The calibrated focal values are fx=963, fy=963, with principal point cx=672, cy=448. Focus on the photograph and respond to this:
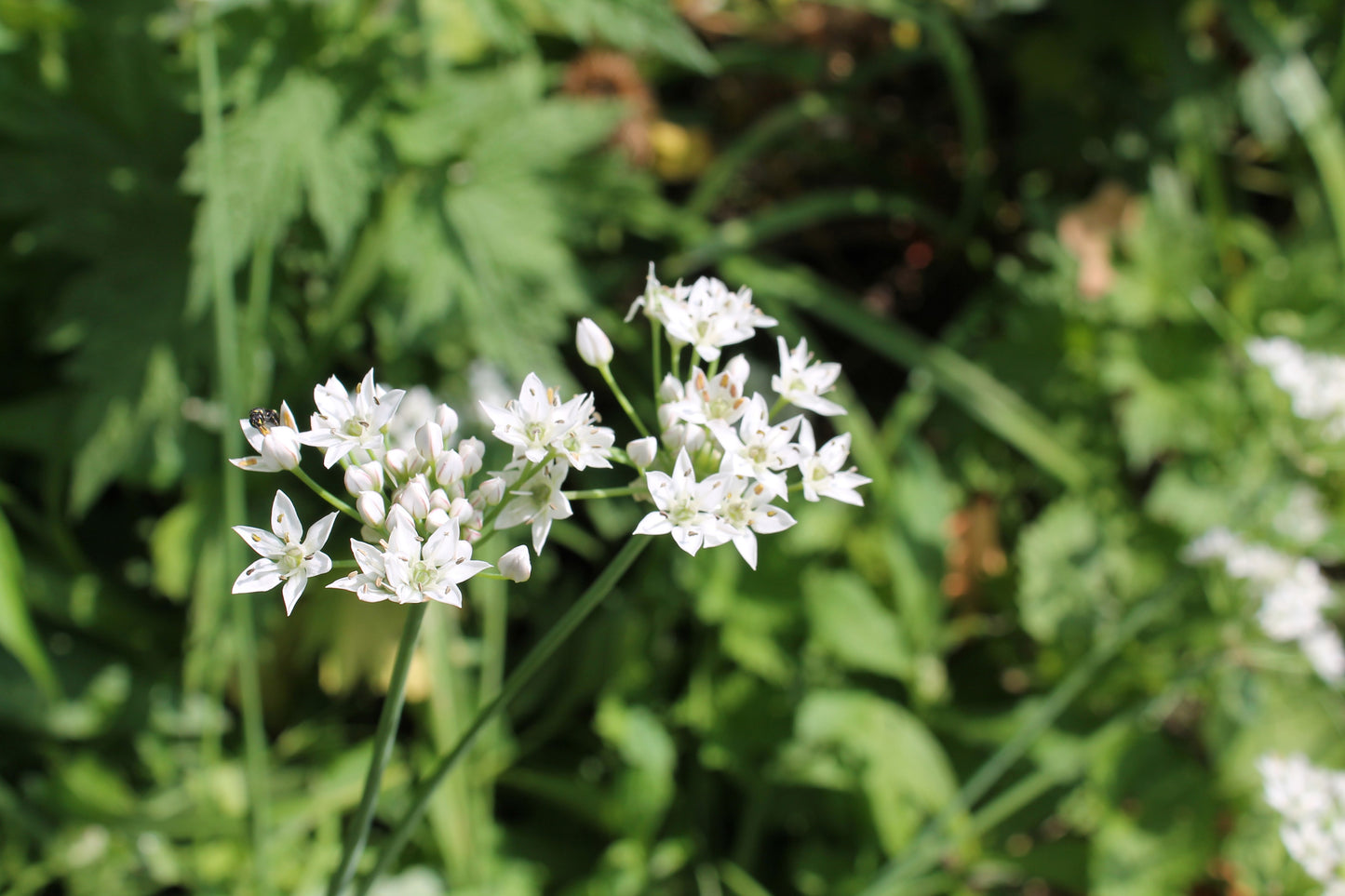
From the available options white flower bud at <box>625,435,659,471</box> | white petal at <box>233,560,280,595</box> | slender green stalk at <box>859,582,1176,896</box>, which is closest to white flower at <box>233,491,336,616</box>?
white petal at <box>233,560,280,595</box>

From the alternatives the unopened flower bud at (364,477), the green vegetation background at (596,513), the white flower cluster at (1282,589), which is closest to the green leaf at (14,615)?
the green vegetation background at (596,513)

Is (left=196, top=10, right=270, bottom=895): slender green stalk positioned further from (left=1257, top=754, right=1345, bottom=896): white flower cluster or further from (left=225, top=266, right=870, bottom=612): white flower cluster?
(left=1257, top=754, right=1345, bottom=896): white flower cluster

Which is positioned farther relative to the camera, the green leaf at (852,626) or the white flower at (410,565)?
the green leaf at (852,626)

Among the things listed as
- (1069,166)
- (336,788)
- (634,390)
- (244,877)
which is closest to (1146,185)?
(1069,166)

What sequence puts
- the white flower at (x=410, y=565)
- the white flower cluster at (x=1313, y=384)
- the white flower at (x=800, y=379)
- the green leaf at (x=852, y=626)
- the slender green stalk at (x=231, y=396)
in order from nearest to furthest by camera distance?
1. the white flower at (x=410, y=565)
2. the white flower at (x=800, y=379)
3. the slender green stalk at (x=231, y=396)
4. the white flower cluster at (x=1313, y=384)
5. the green leaf at (x=852, y=626)

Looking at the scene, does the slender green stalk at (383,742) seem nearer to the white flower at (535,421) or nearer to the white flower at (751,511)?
the white flower at (535,421)

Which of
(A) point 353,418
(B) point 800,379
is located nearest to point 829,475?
(B) point 800,379

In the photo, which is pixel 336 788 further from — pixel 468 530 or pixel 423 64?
pixel 423 64

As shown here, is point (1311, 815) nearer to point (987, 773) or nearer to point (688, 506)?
point (987, 773)
